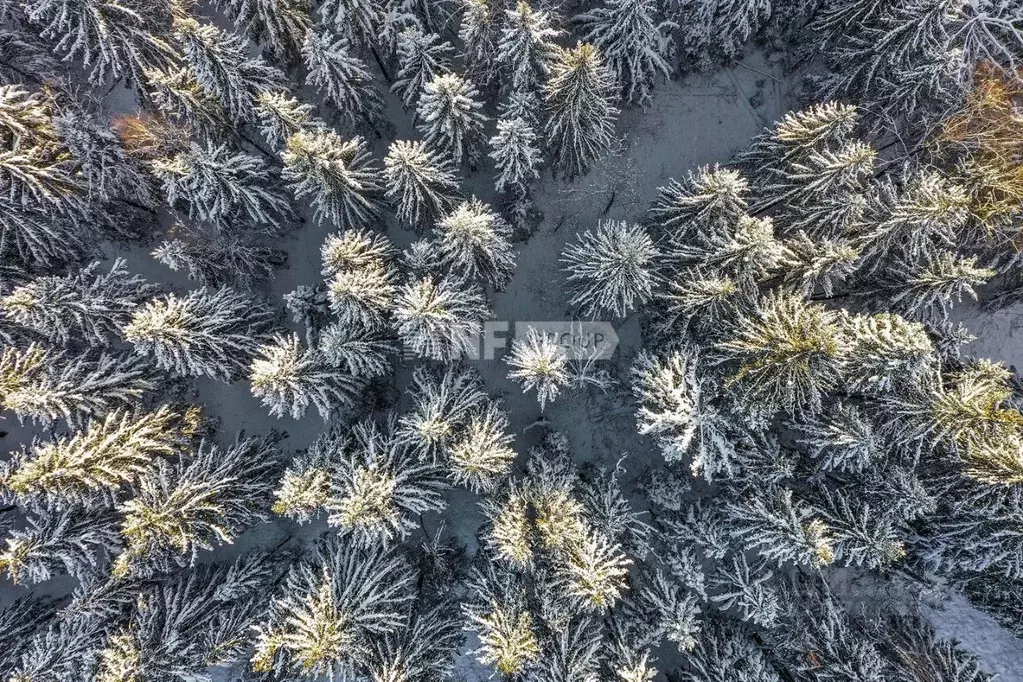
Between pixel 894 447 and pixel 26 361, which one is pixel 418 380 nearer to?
pixel 26 361

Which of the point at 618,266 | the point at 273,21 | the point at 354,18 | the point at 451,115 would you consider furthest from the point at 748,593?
the point at 273,21

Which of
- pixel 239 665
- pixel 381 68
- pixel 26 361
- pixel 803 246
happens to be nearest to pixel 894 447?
pixel 803 246

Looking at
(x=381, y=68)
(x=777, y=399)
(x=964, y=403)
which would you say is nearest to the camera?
(x=964, y=403)

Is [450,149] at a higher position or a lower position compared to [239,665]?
higher

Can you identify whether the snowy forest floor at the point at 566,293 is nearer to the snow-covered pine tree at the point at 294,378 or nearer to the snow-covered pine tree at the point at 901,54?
the snow-covered pine tree at the point at 901,54

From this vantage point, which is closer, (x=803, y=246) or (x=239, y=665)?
(x=803, y=246)

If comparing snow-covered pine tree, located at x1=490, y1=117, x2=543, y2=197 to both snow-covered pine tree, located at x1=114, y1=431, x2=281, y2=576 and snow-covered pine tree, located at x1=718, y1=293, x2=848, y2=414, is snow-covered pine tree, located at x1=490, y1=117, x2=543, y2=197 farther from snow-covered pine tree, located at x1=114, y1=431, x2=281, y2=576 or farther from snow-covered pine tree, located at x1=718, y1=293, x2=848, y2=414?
snow-covered pine tree, located at x1=114, y1=431, x2=281, y2=576
